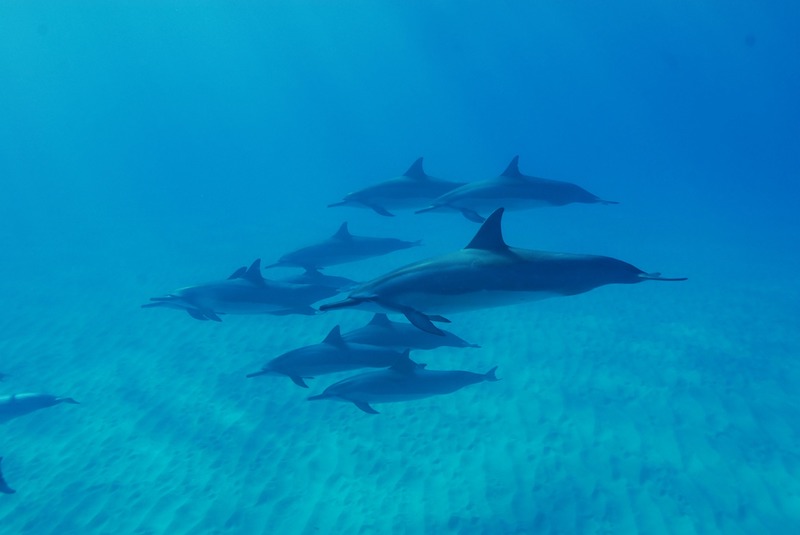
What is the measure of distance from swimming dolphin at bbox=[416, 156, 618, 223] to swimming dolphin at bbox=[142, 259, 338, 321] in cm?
210

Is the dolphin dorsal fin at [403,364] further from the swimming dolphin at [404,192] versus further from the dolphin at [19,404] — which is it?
the dolphin at [19,404]

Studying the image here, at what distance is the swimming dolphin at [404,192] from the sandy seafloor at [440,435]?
142 inches

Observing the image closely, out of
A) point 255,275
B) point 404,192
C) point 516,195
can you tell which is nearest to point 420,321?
point 516,195

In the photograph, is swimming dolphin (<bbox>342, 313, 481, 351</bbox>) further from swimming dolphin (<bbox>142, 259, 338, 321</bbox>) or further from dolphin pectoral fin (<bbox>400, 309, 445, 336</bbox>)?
dolphin pectoral fin (<bbox>400, 309, 445, 336</bbox>)

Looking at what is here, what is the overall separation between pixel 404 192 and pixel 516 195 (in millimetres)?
2121

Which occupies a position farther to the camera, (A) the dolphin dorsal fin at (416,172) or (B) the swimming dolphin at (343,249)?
(B) the swimming dolphin at (343,249)

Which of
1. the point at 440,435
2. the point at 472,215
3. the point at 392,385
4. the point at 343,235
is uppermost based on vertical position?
the point at 343,235

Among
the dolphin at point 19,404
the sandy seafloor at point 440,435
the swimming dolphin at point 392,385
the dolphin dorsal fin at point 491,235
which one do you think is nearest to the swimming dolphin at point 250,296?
the swimming dolphin at point 392,385

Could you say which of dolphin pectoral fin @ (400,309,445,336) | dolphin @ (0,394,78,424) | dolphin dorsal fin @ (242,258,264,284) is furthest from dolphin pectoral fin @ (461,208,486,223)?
dolphin @ (0,394,78,424)

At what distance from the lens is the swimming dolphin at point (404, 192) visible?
8.84m

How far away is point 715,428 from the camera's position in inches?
325

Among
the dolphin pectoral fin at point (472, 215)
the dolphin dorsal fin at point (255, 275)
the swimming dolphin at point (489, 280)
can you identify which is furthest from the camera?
the dolphin dorsal fin at point (255, 275)

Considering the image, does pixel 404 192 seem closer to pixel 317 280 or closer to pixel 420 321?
pixel 317 280

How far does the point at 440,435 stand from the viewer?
27.7ft
